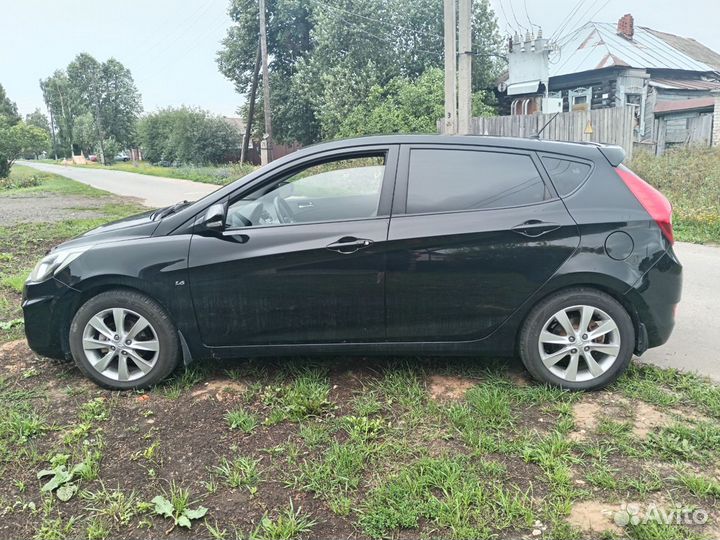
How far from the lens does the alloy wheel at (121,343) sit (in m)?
3.60

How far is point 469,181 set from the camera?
3604 mm

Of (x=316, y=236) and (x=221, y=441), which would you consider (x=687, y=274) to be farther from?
(x=221, y=441)

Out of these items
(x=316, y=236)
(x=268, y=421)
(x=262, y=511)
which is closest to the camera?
(x=262, y=511)

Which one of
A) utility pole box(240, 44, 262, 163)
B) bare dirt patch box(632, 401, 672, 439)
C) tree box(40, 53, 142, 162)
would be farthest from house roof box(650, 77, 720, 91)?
tree box(40, 53, 142, 162)

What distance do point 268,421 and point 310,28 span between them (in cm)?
3188

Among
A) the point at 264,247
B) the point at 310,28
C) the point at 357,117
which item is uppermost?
the point at 310,28

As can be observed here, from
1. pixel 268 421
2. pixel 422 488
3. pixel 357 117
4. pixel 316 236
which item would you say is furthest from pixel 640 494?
pixel 357 117

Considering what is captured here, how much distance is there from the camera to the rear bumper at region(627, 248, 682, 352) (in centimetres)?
346

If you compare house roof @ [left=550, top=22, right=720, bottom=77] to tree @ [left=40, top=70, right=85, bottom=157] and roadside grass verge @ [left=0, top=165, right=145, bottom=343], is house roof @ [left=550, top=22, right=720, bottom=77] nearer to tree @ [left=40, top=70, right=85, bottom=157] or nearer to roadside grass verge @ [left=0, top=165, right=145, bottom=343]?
roadside grass verge @ [left=0, top=165, right=145, bottom=343]

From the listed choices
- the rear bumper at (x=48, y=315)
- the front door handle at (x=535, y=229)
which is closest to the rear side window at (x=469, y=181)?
the front door handle at (x=535, y=229)

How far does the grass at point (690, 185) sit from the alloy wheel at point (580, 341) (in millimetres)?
6175

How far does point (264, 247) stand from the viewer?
11.5 ft

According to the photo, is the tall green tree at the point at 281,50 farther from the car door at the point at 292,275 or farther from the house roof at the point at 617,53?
the car door at the point at 292,275

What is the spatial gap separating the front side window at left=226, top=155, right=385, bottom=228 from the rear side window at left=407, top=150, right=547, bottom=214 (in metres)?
0.26
